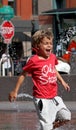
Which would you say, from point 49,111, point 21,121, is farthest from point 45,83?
point 21,121

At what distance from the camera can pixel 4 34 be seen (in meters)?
22.7

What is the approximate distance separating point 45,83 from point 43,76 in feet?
0.31

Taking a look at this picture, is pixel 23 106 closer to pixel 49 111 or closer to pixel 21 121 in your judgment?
pixel 21 121

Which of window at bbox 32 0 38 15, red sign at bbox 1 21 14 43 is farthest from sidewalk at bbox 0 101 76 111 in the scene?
window at bbox 32 0 38 15

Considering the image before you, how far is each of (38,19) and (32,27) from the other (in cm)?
203

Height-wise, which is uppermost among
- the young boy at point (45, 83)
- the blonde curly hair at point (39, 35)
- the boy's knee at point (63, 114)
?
the blonde curly hair at point (39, 35)

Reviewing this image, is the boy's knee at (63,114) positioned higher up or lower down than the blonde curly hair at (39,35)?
lower down

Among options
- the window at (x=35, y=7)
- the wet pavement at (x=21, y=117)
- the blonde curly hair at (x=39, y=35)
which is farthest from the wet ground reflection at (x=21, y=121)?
the window at (x=35, y=7)

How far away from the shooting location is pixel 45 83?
7258 millimetres

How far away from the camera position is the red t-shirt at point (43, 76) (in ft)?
23.8

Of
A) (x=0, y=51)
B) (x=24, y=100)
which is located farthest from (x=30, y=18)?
(x=24, y=100)

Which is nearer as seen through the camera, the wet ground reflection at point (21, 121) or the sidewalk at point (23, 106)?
the wet ground reflection at point (21, 121)

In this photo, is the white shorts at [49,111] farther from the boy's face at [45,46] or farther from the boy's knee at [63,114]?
the boy's face at [45,46]

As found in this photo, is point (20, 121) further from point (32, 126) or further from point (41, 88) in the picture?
point (41, 88)
